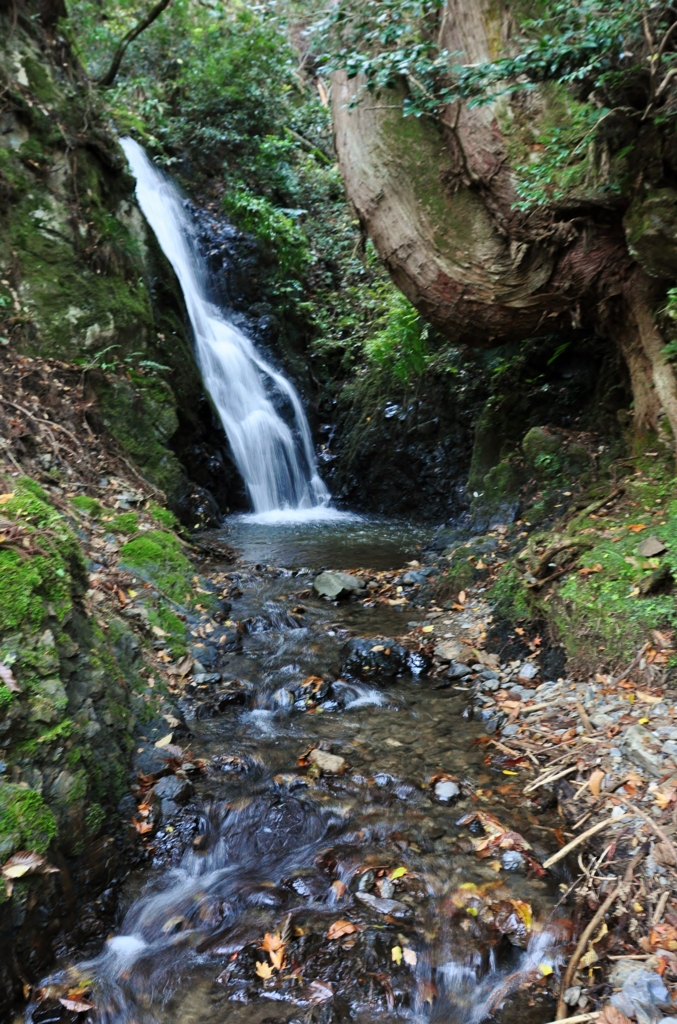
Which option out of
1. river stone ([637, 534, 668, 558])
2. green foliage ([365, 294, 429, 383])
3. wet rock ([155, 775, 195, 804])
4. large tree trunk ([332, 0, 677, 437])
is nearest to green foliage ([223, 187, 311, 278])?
green foliage ([365, 294, 429, 383])

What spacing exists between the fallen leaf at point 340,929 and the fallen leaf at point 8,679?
1.73m

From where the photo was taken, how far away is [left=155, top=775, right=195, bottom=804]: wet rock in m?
3.49

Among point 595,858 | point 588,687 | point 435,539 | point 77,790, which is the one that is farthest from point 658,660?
point 435,539

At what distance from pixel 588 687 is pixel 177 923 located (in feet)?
8.80

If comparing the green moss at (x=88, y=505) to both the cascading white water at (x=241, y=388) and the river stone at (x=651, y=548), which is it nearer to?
the river stone at (x=651, y=548)

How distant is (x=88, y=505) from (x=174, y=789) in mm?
3203

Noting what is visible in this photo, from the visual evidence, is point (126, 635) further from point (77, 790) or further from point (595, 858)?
point (595, 858)

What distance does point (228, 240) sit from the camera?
13523 mm

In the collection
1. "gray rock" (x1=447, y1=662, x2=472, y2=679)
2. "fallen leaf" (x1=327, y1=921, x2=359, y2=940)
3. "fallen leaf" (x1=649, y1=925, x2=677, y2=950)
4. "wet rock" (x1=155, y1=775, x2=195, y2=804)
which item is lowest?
"fallen leaf" (x1=649, y1=925, x2=677, y2=950)

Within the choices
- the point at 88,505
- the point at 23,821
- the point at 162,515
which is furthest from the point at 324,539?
the point at 23,821

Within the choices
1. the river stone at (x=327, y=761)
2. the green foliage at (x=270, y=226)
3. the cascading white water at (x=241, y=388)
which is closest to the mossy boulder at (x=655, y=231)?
the river stone at (x=327, y=761)

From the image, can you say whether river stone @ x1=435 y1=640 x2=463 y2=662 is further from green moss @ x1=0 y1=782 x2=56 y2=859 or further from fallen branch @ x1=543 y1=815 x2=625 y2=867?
green moss @ x1=0 y1=782 x2=56 y2=859

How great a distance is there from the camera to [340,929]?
2773 mm

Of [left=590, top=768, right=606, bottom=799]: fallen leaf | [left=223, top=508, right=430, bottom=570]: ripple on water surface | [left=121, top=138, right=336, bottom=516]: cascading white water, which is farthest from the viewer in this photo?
[left=121, top=138, right=336, bottom=516]: cascading white water
